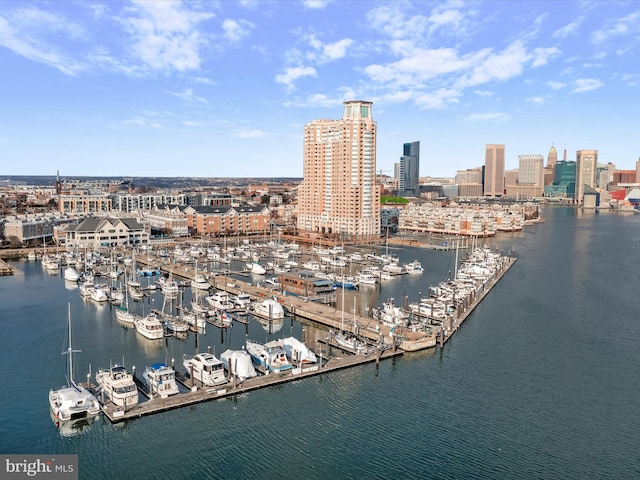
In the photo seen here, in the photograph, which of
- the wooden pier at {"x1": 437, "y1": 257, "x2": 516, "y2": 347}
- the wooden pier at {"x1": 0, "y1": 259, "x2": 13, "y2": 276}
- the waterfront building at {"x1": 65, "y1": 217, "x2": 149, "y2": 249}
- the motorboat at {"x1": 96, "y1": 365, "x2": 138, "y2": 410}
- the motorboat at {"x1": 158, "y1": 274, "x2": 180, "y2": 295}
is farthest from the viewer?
the waterfront building at {"x1": 65, "y1": 217, "x2": 149, "y2": 249}

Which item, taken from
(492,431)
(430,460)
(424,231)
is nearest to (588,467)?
(492,431)

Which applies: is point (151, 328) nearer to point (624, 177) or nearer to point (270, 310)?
point (270, 310)

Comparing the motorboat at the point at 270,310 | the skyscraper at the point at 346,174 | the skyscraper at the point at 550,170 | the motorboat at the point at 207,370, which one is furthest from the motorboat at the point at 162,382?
the skyscraper at the point at 550,170

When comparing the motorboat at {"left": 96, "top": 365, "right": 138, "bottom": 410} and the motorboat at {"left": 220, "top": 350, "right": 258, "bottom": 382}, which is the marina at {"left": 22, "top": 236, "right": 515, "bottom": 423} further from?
the motorboat at {"left": 220, "top": 350, "right": 258, "bottom": 382}

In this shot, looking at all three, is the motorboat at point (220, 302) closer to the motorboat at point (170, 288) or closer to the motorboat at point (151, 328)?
the motorboat at point (170, 288)

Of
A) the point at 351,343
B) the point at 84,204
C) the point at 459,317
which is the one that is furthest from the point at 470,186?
the point at 351,343

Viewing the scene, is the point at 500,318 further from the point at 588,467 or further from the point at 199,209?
the point at 199,209

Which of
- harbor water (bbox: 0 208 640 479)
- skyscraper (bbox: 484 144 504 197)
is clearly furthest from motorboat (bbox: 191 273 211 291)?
skyscraper (bbox: 484 144 504 197)
